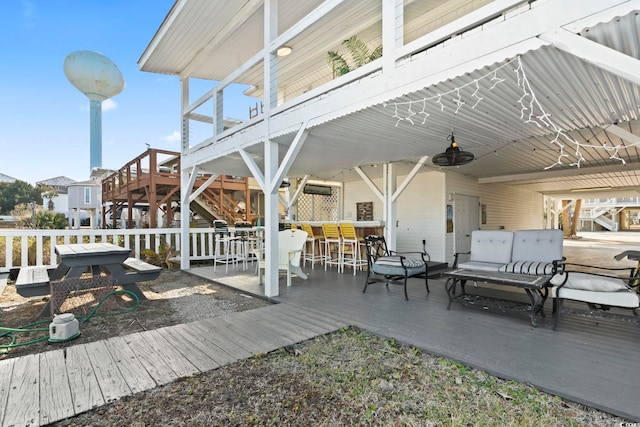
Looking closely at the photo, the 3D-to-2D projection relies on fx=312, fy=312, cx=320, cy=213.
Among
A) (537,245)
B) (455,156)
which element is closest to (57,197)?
(455,156)

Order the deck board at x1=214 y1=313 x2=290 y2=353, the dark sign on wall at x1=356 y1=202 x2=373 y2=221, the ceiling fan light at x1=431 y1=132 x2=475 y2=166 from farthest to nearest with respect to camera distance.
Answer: the dark sign on wall at x1=356 y1=202 x2=373 y2=221 < the ceiling fan light at x1=431 y1=132 x2=475 y2=166 < the deck board at x1=214 y1=313 x2=290 y2=353

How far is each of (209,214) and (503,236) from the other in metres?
9.71

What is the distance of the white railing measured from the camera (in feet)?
20.3

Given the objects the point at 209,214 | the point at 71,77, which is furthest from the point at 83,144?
the point at 209,214

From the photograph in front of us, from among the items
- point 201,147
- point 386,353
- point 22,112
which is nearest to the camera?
point 386,353

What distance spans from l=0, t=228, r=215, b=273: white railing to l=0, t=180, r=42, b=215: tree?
33838mm

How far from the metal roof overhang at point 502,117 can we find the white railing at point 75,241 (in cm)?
240

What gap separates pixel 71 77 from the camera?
988 inches

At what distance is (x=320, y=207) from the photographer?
1076 cm

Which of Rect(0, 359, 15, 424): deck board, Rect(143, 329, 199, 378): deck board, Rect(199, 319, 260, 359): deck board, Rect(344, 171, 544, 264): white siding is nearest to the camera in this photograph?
Rect(0, 359, 15, 424): deck board

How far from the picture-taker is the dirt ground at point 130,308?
136 inches

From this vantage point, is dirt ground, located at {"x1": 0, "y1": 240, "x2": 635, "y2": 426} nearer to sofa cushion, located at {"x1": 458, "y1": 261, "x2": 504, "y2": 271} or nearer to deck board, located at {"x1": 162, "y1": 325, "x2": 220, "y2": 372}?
deck board, located at {"x1": 162, "y1": 325, "x2": 220, "y2": 372}

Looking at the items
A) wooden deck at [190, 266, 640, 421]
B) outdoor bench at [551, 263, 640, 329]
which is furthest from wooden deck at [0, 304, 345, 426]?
outdoor bench at [551, 263, 640, 329]

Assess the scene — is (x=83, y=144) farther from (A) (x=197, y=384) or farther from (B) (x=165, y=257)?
(A) (x=197, y=384)
